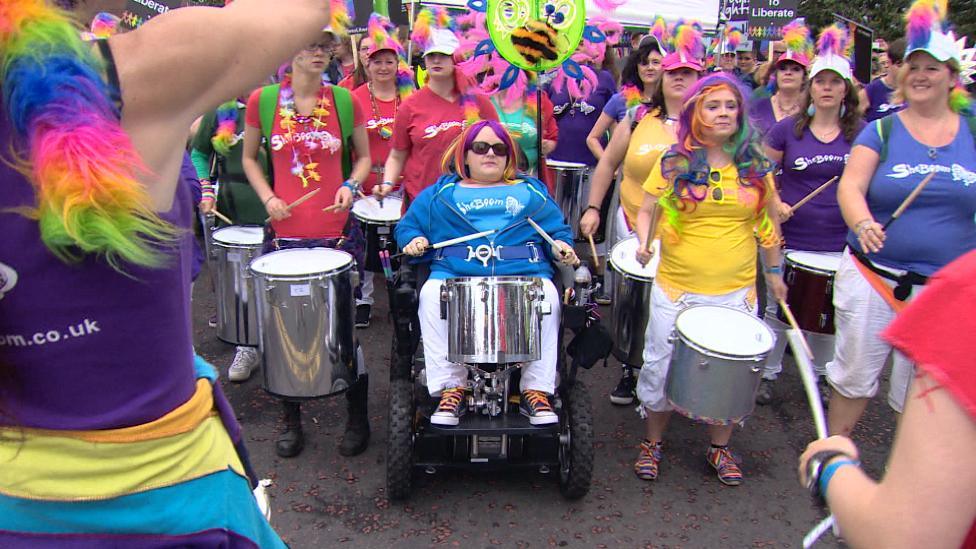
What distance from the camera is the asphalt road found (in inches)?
133

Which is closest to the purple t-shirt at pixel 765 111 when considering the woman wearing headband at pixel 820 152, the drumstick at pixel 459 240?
the woman wearing headband at pixel 820 152

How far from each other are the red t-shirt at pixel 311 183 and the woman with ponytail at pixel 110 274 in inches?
113

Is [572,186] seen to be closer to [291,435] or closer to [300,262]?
[300,262]

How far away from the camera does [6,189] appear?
1.03 m

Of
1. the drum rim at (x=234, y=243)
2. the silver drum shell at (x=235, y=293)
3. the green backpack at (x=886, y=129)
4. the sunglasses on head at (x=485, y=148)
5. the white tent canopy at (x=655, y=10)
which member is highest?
the white tent canopy at (x=655, y=10)

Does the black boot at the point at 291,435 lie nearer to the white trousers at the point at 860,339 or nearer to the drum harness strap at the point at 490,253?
the drum harness strap at the point at 490,253

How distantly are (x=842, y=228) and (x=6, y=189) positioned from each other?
448cm

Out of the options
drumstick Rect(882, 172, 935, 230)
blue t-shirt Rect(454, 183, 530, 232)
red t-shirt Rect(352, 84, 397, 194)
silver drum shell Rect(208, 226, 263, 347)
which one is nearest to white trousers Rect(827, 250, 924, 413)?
drumstick Rect(882, 172, 935, 230)

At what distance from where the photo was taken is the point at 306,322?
3.61 meters

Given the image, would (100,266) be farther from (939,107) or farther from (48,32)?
(939,107)

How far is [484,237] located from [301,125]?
126 cm

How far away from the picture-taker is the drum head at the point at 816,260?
4.25 metres

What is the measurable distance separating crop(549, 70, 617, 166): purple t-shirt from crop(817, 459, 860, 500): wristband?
597 centimetres

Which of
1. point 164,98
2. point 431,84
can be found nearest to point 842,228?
point 431,84
